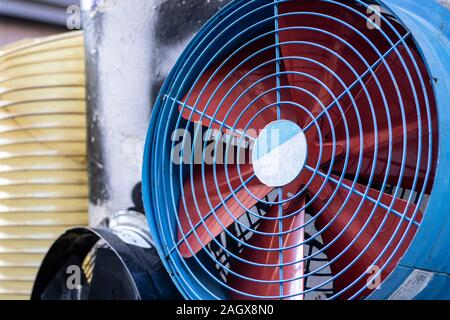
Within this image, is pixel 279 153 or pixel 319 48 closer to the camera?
pixel 279 153

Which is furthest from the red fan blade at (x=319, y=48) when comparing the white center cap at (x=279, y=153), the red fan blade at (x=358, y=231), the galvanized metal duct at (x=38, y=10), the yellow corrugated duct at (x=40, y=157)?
the galvanized metal duct at (x=38, y=10)

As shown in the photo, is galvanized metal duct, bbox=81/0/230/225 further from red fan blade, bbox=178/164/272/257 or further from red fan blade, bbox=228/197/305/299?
red fan blade, bbox=228/197/305/299

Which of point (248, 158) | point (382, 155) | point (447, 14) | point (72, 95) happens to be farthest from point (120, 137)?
point (447, 14)

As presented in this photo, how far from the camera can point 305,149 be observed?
272 cm

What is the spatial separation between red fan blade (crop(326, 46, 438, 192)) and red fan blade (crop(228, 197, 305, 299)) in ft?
0.97

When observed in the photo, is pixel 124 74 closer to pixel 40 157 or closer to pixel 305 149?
pixel 40 157

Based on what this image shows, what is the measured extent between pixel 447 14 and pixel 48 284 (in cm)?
223

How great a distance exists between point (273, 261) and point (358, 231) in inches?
15.5

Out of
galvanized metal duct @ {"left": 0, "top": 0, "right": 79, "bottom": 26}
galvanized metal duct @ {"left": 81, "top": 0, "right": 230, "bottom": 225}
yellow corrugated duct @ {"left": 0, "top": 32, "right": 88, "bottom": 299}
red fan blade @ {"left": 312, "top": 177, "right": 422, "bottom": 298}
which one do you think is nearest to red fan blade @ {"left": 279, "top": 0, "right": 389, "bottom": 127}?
red fan blade @ {"left": 312, "top": 177, "right": 422, "bottom": 298}

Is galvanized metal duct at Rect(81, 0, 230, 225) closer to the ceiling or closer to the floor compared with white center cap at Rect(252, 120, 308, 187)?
closer to the ceiling

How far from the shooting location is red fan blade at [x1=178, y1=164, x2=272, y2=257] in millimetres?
2965

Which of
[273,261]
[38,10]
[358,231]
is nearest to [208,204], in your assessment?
[273,261]

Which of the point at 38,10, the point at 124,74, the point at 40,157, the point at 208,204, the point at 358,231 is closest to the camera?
the point at 358,231
